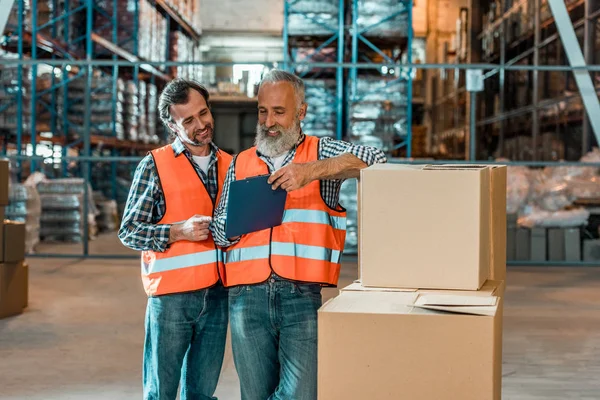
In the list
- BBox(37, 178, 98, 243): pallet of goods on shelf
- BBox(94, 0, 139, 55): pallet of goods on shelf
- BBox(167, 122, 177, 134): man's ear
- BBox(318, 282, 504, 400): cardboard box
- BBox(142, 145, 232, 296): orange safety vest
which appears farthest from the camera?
BBox(94, 0, 139, 55): pallet of goods on shelf

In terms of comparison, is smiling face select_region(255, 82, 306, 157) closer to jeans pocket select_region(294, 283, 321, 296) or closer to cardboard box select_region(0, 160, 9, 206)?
jeans pocket select_region(294, 283, 321, 296)

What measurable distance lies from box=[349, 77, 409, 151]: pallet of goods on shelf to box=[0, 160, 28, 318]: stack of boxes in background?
6.57 metres

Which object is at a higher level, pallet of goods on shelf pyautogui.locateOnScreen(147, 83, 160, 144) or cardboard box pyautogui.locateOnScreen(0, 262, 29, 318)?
pallet of goods on shelf pyautogui.locateOnScreen(147, 83, 160, 144)

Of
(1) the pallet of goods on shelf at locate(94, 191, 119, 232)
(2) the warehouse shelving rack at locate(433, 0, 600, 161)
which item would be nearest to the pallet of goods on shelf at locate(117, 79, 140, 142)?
(1) the pallet of goods on shelf at locate(94, 191, 119, 232)

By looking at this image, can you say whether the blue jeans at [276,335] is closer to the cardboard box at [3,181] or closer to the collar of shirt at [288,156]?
the collar of shirt at [288,156]

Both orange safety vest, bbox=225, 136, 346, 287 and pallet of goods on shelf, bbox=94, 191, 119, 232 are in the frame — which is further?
pallet of goods on shelf, bbox=94, 191, 119, 232

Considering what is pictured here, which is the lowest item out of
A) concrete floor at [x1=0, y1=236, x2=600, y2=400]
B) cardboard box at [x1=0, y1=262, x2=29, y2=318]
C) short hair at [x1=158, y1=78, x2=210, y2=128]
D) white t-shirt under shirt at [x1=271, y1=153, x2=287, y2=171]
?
concrete floor at [x1=0, y1=236, x2=600, y2=400]

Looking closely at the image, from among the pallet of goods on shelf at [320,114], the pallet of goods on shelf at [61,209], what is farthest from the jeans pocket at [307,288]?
the pallet of goods on shelf at [320,114]

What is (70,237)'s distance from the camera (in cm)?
1258

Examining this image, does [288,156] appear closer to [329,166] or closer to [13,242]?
[329,166]

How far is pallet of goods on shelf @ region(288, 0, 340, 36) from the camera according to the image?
13.5m

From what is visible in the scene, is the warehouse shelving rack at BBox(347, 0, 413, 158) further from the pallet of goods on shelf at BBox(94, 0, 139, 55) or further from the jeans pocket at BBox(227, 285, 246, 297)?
the jeans pocket at BBox(227, 285, 246, 297)

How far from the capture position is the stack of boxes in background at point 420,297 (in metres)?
2.20

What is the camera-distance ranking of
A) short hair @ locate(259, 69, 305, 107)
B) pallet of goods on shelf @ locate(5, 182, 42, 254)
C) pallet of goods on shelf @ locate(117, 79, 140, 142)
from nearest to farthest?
1. short hair @ locate(259, 69, 305, 107)
2. pallet of goods on shelf @ locate(5, 182, 42, 254)
3. pallet of goods on shelf @ locate(117, 79, 140, 142)
